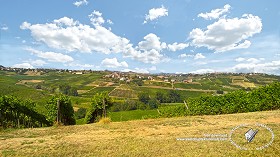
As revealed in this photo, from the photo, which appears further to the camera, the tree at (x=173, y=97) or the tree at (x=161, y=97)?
the tree at (x=161, y=97)

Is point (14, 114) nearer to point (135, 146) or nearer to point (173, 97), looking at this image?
point (135, 146)

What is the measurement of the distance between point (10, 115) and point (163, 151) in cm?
2343

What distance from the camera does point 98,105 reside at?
49.2 metres

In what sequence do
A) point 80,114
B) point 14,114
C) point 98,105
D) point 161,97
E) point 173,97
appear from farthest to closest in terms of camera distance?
point 161,97 < point 173,97 < point 80,114 < point 98,105 < point 14,114

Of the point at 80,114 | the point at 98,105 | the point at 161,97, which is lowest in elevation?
the point at 80,114

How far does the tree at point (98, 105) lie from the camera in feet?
160

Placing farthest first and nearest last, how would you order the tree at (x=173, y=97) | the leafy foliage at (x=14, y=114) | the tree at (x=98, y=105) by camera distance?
the tree at (x=173, y=97), the tree at (x=98, y=105), the leafy foliage at (x=14, y=114)

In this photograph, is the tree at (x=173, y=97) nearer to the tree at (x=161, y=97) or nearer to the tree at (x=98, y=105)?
the tree at (x=161, y=97)

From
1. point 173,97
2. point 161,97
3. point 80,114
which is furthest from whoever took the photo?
point 161,97

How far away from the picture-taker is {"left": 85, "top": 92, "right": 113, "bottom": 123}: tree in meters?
48.9

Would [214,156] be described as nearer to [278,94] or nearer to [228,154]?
[228,154]

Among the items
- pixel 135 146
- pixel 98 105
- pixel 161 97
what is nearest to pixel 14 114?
pixel 98 105

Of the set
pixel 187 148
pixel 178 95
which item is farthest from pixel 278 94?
pixel 178 95

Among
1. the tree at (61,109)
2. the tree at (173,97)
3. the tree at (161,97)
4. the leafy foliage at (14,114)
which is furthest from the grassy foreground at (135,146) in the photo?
the tree at (173,97)
